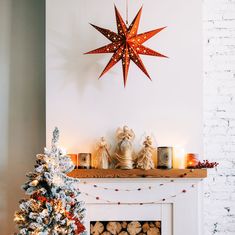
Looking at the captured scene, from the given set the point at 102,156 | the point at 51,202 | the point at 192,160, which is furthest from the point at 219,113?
the point at 51,202

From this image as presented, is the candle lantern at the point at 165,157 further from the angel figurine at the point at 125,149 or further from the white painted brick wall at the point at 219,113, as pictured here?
the white painted brick wall at the point at 219,113

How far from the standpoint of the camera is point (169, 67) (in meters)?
3.18

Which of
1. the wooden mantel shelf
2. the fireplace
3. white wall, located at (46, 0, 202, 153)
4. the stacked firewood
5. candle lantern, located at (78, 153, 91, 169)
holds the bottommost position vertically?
the stacked firewood

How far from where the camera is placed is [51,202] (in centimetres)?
253

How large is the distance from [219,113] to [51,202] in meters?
1.61

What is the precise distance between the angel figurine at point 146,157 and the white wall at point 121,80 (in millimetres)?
144

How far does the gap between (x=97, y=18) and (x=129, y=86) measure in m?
0.58

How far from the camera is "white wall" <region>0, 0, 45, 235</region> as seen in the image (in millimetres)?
3328

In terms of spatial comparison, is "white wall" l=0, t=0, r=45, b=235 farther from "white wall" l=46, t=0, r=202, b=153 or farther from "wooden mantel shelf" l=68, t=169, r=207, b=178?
"wooden mantel shelf" l=68, t=169, r=207, b=178

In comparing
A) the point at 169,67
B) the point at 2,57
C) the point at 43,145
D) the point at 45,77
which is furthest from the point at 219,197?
the point at 2,57

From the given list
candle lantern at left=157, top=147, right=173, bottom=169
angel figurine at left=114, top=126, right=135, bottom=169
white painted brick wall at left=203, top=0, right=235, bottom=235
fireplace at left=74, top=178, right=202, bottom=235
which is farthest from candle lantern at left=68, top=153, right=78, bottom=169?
white painted brick wall at left=203, top=0, right=235, bottom=235

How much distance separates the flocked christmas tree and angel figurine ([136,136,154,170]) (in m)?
0.56

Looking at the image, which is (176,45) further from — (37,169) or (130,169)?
(37,169)

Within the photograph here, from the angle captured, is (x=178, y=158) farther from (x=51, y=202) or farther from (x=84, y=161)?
(x=51, y=202)
